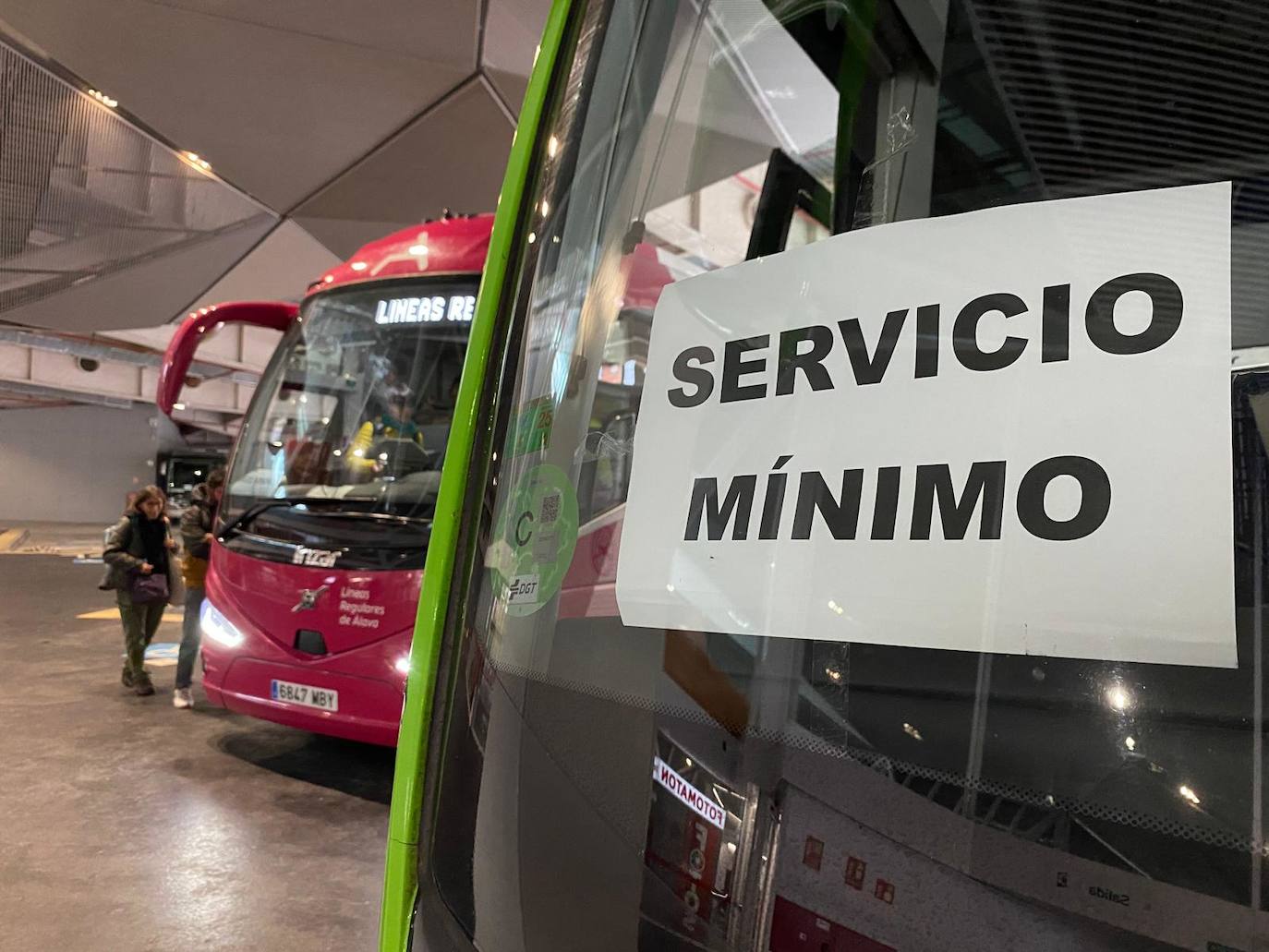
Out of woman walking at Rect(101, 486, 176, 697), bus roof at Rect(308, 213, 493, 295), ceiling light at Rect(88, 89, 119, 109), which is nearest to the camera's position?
bus roof at Rect(308, 213, 493, 295)

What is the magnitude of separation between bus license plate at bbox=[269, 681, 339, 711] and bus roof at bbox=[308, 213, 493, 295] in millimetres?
1992

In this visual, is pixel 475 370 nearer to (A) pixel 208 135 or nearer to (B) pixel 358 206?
(A) pixel 208 135

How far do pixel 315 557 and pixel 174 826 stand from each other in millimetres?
1219

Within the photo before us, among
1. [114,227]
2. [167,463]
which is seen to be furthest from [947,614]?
[167,463]

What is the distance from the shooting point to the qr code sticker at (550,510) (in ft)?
3.36

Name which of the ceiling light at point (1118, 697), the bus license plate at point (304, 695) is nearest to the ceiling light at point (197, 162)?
the bus license plate at point (304, 695)

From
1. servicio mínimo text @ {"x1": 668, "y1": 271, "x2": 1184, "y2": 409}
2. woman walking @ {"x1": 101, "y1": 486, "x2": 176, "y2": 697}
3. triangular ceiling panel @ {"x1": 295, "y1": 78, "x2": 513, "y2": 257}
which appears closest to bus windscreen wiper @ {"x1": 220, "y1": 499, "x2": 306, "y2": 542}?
woman walking @ {"x1": 101, "y1": 486, "x2": 176, "y2": 697}

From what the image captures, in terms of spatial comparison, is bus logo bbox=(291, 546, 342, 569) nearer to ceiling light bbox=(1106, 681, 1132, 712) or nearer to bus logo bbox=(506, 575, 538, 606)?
bus logo bbox=(506, 575, 538, 606)

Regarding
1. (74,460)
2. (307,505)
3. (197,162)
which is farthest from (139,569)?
(74,460)

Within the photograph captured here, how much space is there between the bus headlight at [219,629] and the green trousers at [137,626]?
1474 millimetres

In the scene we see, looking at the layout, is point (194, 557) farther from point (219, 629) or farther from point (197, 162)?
point (197, 162)

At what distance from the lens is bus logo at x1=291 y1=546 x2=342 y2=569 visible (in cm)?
392

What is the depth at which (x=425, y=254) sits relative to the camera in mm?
4375

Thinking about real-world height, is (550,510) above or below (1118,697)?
above
